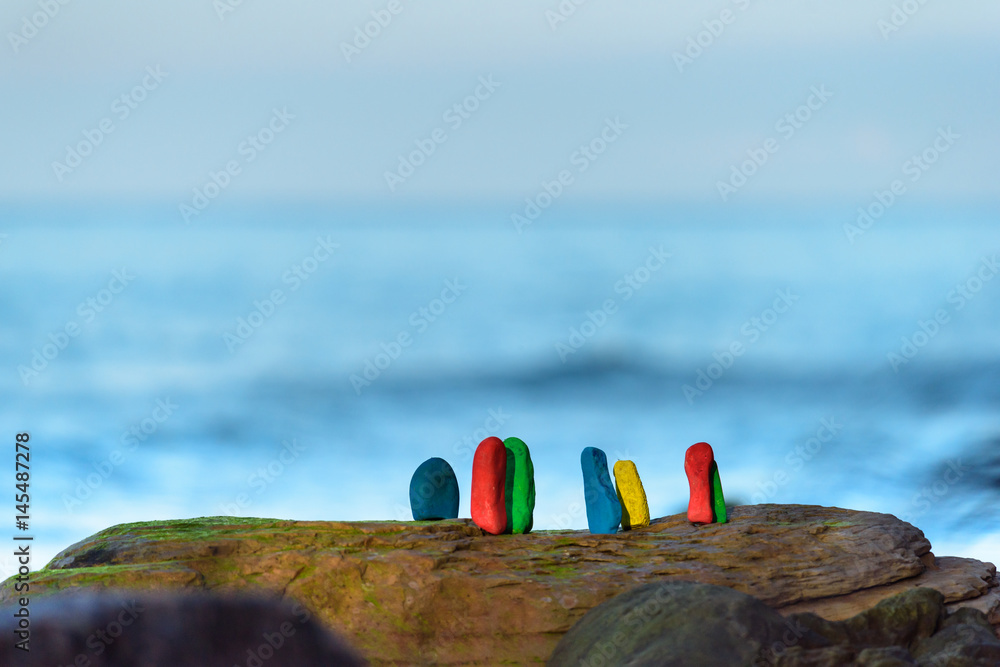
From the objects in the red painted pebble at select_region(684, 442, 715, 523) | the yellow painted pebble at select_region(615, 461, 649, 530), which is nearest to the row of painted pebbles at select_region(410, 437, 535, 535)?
the yellow painted pebble at select_region(615, 461, 649, 530)

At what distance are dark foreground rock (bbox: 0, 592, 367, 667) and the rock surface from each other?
0.15 metres

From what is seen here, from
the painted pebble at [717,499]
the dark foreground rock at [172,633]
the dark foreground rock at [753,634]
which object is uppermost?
the painted pebble at [717,499]

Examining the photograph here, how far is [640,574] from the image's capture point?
328 inches

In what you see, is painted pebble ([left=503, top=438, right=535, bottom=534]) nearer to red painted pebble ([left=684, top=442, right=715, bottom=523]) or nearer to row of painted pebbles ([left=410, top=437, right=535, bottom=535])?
row of painted pebbles ([left=410, top=437, right=535, bottom=535])

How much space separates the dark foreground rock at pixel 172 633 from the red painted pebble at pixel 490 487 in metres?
1.74

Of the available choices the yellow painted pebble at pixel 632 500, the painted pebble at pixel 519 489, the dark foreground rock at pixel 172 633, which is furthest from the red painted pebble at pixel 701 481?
the dark foreground rock at pixel 172 633

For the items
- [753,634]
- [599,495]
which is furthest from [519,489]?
[753,634]

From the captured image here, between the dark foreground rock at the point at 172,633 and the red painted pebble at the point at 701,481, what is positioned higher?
the red painted pebble at the point at 701,481

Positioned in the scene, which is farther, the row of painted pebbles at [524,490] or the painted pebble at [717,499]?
the painted pebble at [717,499]

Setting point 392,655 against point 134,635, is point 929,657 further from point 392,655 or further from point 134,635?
point 134,635

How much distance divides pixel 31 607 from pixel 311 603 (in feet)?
6.63

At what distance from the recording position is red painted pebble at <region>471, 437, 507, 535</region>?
9133 mm

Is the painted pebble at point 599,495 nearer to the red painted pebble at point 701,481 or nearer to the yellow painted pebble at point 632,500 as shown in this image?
the yellow painted pebble at point 632,500

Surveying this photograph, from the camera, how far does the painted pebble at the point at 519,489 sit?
9344 mm
